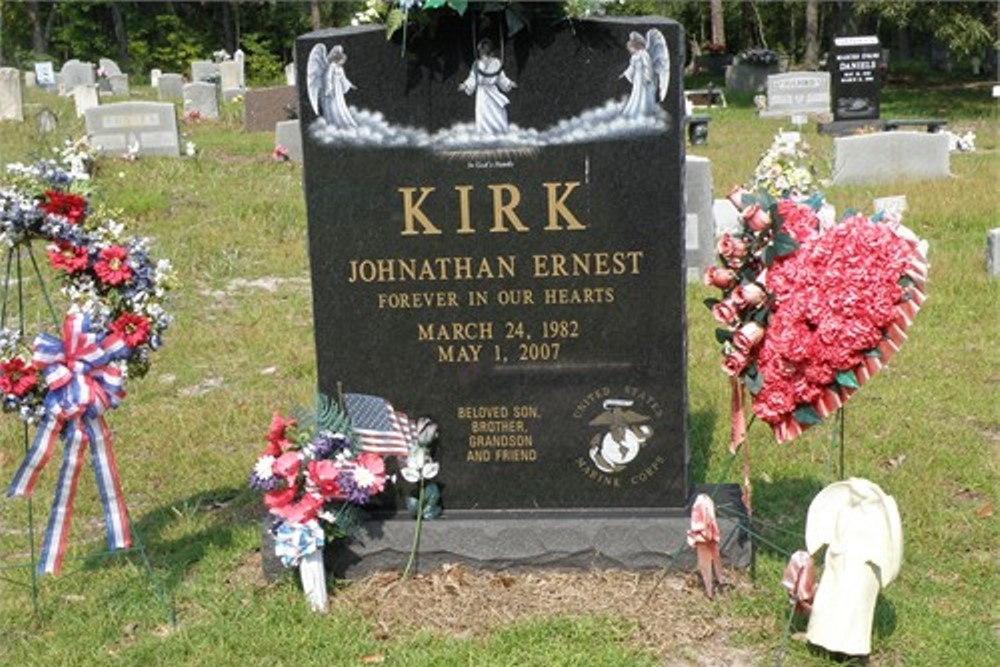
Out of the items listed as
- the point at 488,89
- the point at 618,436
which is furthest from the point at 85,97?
the point at 618,436

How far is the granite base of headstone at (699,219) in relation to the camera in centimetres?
948

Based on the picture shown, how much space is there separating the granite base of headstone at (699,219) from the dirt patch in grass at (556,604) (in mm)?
5098

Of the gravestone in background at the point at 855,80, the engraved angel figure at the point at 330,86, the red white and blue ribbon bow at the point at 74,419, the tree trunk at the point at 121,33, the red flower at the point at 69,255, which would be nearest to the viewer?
the red white and blue ribbon bow at the point at 74,419

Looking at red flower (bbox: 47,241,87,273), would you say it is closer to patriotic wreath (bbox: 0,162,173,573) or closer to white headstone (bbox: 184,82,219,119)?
patriotic wreath (bbox: 0,162,173,573)

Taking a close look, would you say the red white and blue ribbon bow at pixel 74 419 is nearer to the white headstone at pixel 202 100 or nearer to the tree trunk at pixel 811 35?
the white headstone at pixel 202 100

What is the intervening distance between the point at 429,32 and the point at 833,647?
8.45ft

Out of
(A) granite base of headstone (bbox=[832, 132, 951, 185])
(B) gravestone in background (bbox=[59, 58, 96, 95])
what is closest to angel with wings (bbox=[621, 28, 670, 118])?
(A) granite base of headstone (bbox=[832, 132, 951, 185])

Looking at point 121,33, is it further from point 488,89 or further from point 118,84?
point 488,89

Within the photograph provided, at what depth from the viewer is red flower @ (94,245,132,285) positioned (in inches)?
184

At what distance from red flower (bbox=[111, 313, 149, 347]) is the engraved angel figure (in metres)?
1.03

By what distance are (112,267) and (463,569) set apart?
173 centimetres

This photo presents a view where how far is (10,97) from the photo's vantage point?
24.4m

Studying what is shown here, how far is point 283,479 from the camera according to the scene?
15.3ft

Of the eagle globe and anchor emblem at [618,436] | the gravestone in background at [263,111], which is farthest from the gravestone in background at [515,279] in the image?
the gravestone in background at [263,111]
